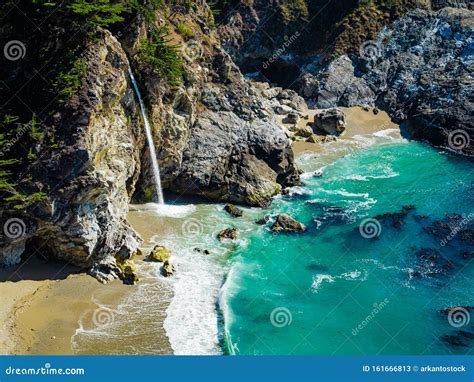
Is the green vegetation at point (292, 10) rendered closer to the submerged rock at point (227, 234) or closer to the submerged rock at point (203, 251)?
the submerged rock at point (227, 234)

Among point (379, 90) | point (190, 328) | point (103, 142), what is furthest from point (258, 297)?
point (379, 90)

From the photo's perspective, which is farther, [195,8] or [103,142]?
[195,8]

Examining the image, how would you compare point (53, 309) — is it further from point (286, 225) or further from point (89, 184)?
point (286, 225)

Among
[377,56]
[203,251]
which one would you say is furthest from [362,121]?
[203,251]

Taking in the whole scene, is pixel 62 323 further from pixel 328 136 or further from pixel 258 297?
pixel 328 136

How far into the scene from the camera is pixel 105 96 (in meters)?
Answer: 31.5

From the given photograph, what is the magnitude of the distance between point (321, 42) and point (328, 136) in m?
22.4
